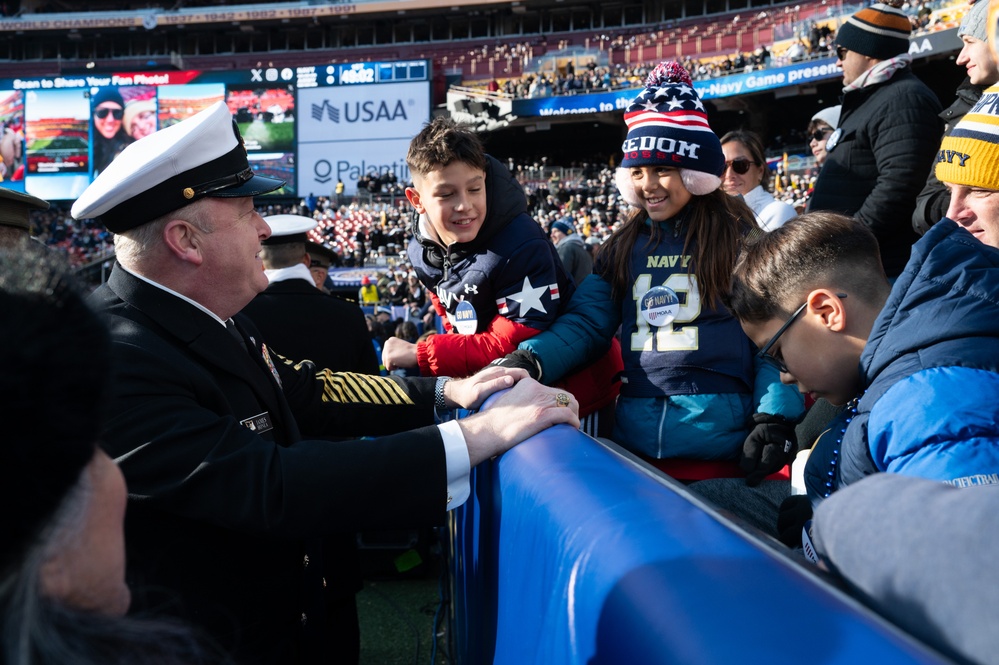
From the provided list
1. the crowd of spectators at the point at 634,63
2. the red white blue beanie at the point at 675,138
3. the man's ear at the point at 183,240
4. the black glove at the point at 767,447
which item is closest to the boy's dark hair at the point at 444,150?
the red white blue beanie at the point at 675,138

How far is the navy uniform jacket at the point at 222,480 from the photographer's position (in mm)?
1369

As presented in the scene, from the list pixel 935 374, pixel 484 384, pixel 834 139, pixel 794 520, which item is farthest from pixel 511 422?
pixel 834 139

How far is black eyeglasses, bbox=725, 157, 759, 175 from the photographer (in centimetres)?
405

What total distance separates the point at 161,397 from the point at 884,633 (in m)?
1.26

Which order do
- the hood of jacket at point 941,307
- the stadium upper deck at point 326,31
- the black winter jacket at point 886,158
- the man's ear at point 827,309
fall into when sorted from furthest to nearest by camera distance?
the stadium upper deck at point 326,31
the black winter jacket at point 886,158
the man's ear at point 827,309
the hood of jacket at point 941,307

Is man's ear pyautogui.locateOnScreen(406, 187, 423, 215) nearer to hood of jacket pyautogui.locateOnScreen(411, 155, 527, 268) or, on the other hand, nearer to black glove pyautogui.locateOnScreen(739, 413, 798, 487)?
hood of jacket pyautogui.locateOnScreen(411, 155, 527, 268)

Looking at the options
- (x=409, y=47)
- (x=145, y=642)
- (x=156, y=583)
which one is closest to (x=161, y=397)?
(x=156, y=583)

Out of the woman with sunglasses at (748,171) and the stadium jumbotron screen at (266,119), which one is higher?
the stadium jumbotron screen at (266,119)

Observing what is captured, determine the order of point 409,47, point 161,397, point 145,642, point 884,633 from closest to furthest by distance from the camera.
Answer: point 884,633
point 145,642
point 161,397
point 409,47

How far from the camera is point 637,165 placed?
2.45 metres

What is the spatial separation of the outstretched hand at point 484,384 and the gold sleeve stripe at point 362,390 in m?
0.25

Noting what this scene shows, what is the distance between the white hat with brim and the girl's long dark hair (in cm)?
113

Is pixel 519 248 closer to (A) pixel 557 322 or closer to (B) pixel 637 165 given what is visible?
(A) pixel 557 322

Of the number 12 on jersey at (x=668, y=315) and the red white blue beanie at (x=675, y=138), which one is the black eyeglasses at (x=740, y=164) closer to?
the red white blue beanie at (x=675, y=138)
